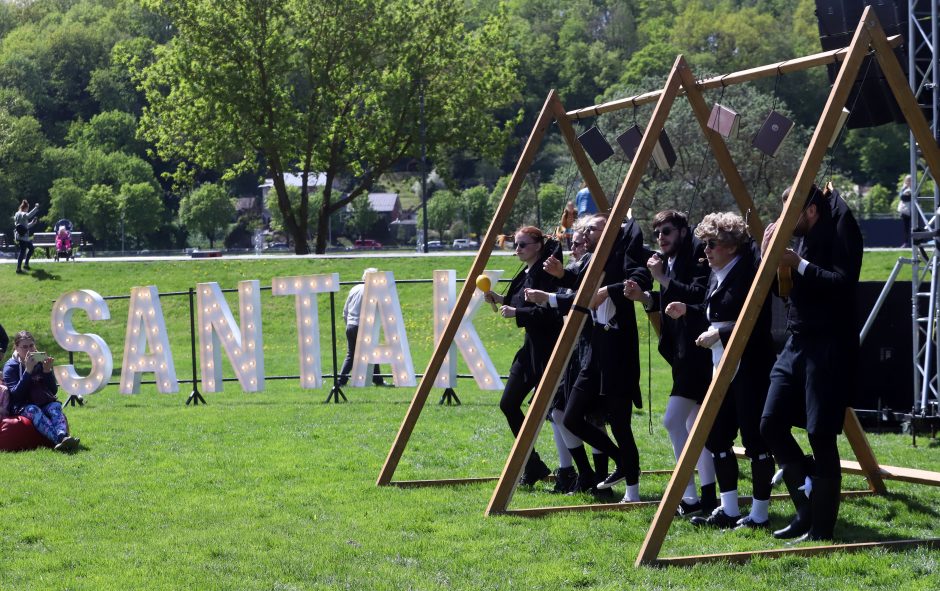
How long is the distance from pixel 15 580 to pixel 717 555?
3.78 m

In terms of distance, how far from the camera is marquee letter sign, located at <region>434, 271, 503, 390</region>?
15.3 metres

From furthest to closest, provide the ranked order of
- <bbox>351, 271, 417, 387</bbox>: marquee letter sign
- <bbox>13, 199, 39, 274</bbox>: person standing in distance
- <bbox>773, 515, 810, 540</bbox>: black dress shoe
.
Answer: <bbox>13, 199, 39, 274</bbox>: person standing in distance < <bbox>351, 271, 417, 387</bbox>: marquee letter sign < <bbox>773, 515, 810, 540</bbox>: black dress shoe

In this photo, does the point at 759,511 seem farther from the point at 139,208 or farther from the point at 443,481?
the point at 139,208

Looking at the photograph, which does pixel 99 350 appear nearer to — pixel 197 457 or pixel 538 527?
pixel 197 457

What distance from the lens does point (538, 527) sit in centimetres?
761

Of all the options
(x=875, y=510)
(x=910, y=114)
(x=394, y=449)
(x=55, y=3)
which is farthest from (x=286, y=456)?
(x=55, y=3)

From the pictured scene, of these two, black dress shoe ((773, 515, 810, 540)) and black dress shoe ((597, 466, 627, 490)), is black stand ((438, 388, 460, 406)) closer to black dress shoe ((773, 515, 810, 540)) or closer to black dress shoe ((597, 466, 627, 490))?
black dress shoe ((597, 466, 627, 490))

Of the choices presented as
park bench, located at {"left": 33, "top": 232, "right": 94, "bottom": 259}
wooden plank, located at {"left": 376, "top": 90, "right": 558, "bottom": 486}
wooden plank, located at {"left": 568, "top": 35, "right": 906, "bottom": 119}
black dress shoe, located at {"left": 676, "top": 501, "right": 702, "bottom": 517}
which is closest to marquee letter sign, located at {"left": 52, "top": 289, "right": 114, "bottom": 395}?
wooden plank, located at {"left": 376, "top": 90, "right": 558, "bottom": 486}

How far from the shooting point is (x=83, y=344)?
1662cm

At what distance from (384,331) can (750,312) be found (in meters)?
9.39

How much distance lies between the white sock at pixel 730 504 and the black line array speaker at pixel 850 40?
3.54m

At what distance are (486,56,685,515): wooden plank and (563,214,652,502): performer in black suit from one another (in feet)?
0.95

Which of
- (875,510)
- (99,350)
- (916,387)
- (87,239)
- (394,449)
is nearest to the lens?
(875,510)

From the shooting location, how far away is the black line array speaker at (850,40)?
10.2 m
